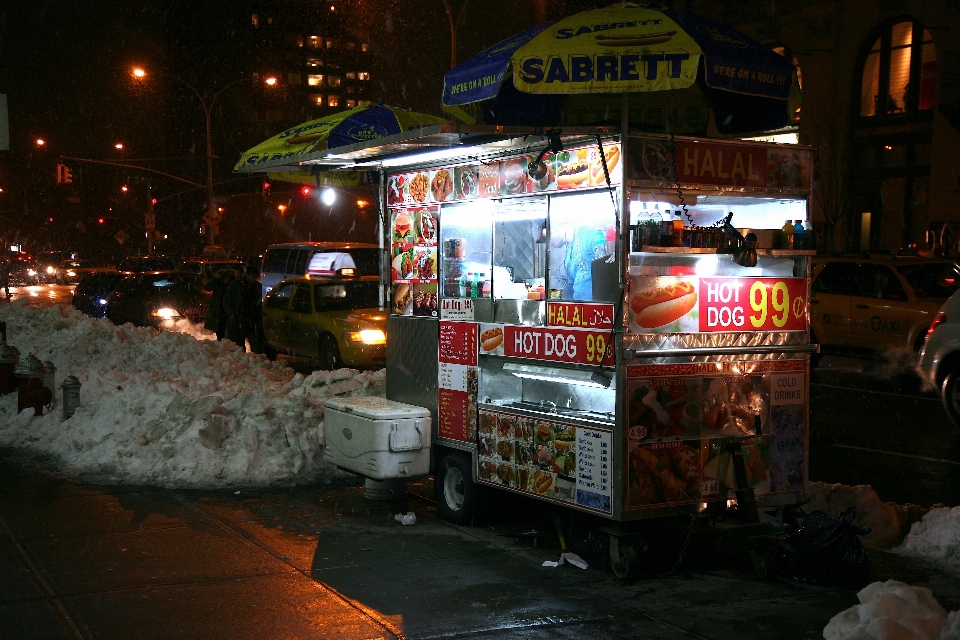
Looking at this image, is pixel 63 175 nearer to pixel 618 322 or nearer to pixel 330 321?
pixel 330 321

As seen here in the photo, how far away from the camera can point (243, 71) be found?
365ft

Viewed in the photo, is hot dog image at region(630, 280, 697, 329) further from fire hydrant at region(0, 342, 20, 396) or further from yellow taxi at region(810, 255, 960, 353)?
yellow taxi at region(810, 255, 960, 353)

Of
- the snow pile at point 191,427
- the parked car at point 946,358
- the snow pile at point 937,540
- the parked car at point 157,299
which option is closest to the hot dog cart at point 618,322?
the snow pile at point 937,540

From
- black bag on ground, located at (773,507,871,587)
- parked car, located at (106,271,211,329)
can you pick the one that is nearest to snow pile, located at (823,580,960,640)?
black bag on ground, located at (773,507,871,587)

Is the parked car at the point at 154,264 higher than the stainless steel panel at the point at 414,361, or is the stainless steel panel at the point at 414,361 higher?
the parked car at the point at 154,264

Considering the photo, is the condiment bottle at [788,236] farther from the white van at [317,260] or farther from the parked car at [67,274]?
the parked car at [67,274]

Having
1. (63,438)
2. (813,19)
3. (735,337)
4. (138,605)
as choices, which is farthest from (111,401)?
(813,19)

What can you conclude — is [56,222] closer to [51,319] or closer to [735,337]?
[51,319]

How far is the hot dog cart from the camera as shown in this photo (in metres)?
5.79

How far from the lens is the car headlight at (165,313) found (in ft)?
80.1

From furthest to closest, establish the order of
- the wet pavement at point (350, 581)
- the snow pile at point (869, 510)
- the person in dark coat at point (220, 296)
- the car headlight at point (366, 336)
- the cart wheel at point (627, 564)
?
the person in dark coat at point (220, 296)
the car headlight at point (366, 336)
the snow pile at point (869, 510)
the cart wheel at point (627, 564)
the wet pavement at point (350, 581)

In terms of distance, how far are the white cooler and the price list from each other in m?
1.65

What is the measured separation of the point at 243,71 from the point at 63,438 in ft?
355

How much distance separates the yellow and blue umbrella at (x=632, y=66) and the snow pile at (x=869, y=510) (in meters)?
2.73
